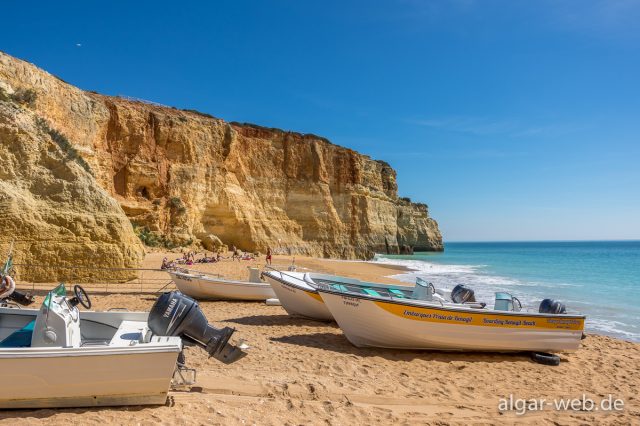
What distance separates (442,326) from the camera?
7.80 m

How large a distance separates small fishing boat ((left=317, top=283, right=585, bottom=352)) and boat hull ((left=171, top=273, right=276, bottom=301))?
506 centimetres

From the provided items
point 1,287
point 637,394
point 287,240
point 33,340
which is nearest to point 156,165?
point 287,240

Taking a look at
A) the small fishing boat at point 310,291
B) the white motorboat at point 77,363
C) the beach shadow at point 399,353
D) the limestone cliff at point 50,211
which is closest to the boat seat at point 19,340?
the white motorboat at point 77,363

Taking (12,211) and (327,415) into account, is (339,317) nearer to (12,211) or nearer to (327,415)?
(327,415)

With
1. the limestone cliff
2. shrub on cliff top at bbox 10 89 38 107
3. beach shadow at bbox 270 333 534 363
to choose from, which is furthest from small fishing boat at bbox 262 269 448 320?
shrub on cliff top at bbox 10 89 38 107

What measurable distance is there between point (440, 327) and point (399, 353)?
94cm

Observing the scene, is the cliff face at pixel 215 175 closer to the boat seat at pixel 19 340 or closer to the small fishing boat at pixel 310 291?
the small fishing boat at pixel 310 291

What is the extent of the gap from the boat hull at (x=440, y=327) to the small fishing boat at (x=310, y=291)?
5.33 feet

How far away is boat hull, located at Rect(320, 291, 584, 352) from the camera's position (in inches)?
305

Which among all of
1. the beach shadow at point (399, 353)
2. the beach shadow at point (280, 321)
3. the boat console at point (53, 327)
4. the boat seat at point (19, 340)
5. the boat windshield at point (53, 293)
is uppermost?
the boat windshield at point (53, 293)

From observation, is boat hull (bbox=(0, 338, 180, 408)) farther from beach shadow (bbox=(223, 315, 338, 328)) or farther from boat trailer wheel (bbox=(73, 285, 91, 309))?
beach shadow (bbox=(223, 315, 338, 328))

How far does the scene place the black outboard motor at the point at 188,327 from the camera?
495 cm

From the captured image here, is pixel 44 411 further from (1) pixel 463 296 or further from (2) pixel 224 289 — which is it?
(1) pixel 463 296

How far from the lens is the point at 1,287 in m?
6.23
